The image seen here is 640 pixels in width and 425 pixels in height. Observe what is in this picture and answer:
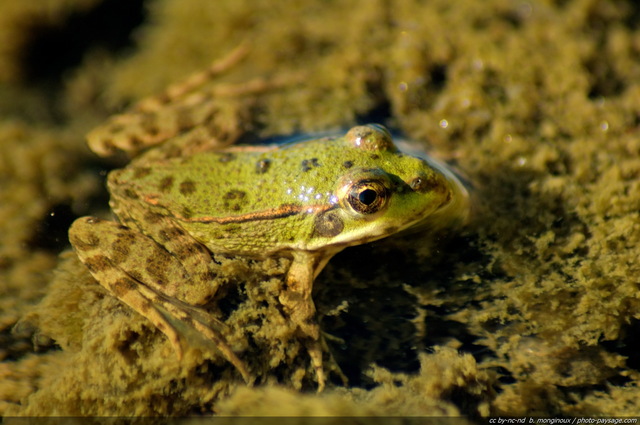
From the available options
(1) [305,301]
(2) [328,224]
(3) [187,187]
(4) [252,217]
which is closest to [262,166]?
(4) [252,217]

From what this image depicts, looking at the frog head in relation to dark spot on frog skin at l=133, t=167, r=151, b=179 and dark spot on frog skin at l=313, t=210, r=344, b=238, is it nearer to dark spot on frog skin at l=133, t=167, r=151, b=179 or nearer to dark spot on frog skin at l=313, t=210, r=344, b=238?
dark spot on frog skin at l=313, t=210, r=344, b=238

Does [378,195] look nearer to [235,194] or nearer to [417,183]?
[417,183]

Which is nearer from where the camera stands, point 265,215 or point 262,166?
point 265,215

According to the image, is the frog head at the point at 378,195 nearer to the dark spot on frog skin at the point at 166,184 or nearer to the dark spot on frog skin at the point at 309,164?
the dark spot on frog skin at the point at 309,164

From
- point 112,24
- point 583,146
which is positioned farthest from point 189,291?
point 112,24

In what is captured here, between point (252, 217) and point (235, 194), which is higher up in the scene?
point (235, 194)

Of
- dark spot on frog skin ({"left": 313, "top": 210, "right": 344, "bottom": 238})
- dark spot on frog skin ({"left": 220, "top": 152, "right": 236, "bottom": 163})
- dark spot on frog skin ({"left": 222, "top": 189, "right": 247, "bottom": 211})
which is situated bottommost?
dark spot on frog skin ({"left": 313, "top": 210, "right": 344, "bottom": 238})

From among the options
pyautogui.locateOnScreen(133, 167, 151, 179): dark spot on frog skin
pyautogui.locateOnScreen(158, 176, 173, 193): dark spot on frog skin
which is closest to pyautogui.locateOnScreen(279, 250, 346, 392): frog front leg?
pyautogui.locateOnScreen(158, 176, 173, 193): dark spot on frog skin
